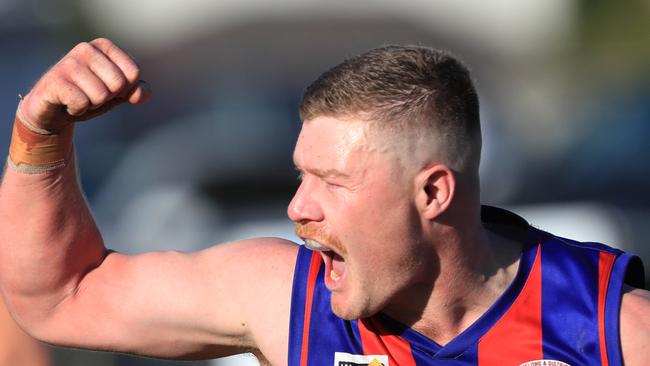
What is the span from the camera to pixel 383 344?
316cm

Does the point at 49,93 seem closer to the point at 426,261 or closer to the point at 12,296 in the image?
the point at 12,296

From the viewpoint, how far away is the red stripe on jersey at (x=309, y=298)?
3176 millimetres

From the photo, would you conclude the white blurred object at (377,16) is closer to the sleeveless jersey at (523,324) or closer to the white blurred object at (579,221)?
the white blurred object at (579,221)

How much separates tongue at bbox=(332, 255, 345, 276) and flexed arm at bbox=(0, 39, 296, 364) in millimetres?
212

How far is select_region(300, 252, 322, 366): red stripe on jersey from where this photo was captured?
3.18m

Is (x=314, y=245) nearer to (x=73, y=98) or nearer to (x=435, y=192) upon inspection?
(x=435, y=192)

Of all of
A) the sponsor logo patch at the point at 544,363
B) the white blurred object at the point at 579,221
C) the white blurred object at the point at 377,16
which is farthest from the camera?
the white blurred object at the point at 377,16

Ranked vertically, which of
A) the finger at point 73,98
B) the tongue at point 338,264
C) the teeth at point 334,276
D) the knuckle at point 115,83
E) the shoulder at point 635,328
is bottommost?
the shoulder at point 635,328

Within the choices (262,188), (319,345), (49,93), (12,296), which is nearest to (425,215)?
(319,345)

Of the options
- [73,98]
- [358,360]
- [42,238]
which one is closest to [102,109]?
[73,98]

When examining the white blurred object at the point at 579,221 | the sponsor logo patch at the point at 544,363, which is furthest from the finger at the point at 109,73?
the white blurred object at the point at 579,221

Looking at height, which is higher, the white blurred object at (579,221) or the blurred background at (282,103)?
the blurred background at (282,103)

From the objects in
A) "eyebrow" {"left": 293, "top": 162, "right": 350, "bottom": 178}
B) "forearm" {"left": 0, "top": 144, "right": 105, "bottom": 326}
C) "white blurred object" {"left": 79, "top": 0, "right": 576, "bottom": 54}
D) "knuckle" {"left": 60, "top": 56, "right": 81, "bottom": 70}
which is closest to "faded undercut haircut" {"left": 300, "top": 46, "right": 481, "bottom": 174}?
"eyebrow" {"left": 293, "top": 162, "right": 350, "bottom": 178}

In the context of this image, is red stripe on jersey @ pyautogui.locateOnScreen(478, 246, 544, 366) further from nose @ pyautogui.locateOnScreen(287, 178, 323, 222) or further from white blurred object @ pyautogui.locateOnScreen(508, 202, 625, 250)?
white blurred object @ pyautogui.locateOnScreen(508, 202, 625, 250)
